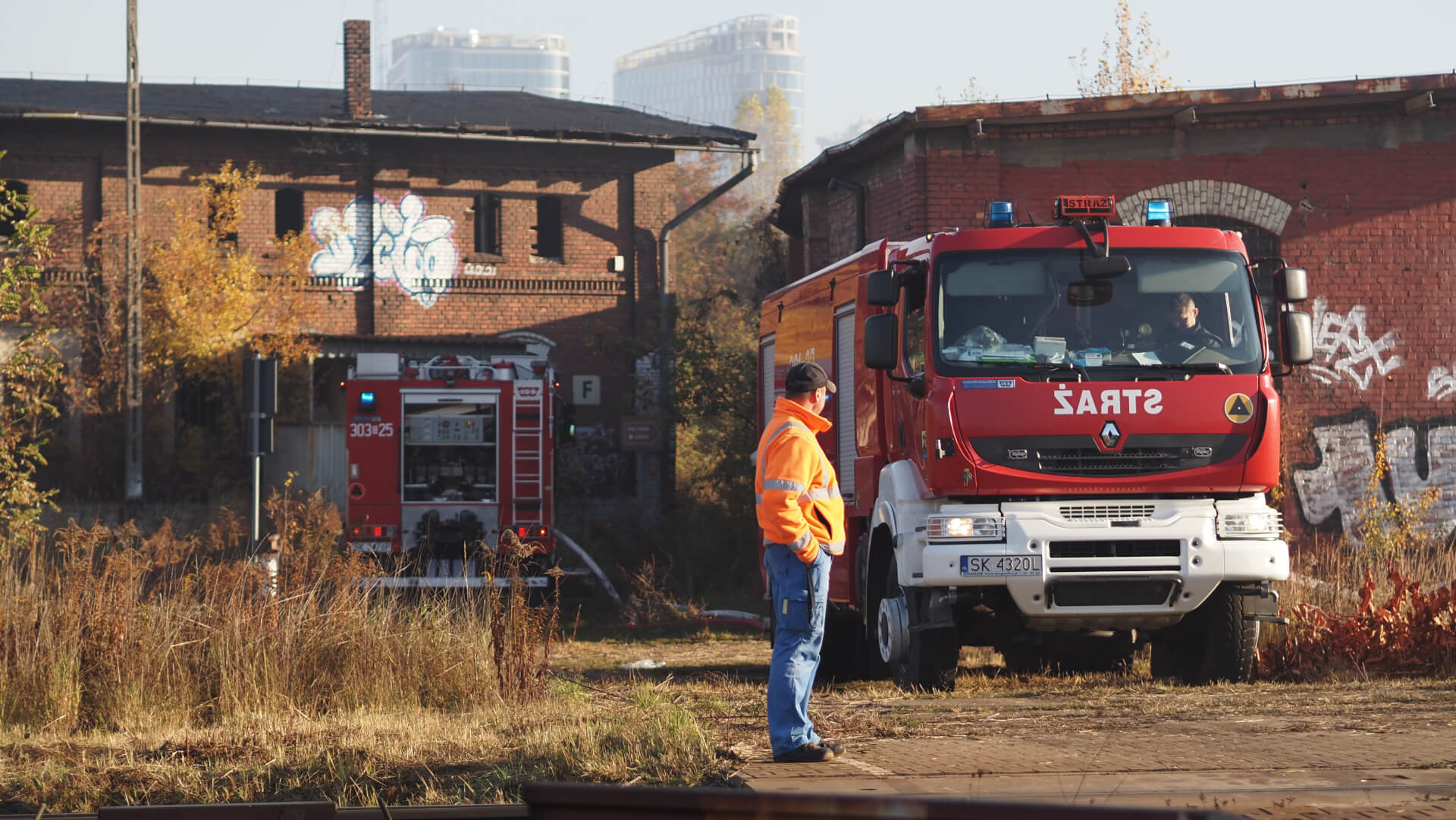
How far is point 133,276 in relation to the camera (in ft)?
83.0

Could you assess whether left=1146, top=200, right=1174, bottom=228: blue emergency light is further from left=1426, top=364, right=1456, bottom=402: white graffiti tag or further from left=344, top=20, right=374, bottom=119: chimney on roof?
left=344, top=20, right=374, bottom=119: chimney on roof

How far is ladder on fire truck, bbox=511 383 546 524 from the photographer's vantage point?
19375mm

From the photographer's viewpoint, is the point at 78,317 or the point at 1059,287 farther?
the point at 78,317

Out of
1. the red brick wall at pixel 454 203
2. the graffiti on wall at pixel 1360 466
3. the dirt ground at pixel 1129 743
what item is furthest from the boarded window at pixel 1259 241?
the red brick wall at pixel 454 203

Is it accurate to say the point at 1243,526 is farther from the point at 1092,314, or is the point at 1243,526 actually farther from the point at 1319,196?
the point at 1319,196

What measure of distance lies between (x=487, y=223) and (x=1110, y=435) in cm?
2154

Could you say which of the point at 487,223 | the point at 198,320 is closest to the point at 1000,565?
the point at 198,320

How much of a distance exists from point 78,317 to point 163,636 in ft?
62.3

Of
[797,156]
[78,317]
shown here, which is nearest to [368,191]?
[78,317]

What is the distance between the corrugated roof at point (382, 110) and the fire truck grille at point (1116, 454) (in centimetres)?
1991

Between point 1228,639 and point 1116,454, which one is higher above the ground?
point 1116,454

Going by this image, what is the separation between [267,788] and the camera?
6.83 meters

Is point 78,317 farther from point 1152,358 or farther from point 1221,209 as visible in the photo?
point 1152,358

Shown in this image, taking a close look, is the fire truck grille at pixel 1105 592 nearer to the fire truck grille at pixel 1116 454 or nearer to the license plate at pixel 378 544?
the fire truck grille at pixel 1116 454
